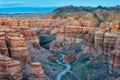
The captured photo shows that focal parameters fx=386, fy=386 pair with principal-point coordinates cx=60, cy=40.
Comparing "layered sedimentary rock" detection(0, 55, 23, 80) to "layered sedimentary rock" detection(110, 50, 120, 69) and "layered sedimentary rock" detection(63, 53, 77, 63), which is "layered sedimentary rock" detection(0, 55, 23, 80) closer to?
"layered sedimentary rock" detection(110, 50, 120, 69)

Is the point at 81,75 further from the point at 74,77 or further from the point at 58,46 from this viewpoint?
the point at 58,46

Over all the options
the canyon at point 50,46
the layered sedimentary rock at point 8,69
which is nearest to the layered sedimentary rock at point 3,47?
the canyon at point 50,46

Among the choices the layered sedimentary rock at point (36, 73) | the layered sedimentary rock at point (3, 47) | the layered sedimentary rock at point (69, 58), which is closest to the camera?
the layered sedimentary rock at point (36, 73)

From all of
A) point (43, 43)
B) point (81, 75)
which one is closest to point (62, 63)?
point (81, 75)

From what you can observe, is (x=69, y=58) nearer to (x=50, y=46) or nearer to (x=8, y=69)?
(x=50, y=46)

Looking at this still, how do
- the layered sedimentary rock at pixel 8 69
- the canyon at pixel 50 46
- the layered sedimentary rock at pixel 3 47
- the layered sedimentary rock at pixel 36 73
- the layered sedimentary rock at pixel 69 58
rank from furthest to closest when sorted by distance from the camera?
the layered sedimentary rock at pixel 69 58 → the layered sedimentary rock at pixel 3 47 → the canyon at pixel 50 46 → the layered sedimentary rock at pixel 36 73 → the layered sedimentary rock at pixel 8 69

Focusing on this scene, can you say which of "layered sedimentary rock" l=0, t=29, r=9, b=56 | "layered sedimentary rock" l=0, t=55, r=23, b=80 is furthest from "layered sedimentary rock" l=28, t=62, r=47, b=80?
"layered sedimentary rock" l=0, t=29, r=9, b=56

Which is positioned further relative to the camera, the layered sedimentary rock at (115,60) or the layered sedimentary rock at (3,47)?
the layered sedimentary rock at (115,60)

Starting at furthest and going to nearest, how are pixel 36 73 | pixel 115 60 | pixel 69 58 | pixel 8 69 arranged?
1. pixel 69 58
2. pixel 115 60
3. pixel 36 73
4. pixel 8 69

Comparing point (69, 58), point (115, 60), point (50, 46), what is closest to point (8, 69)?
point (115, 60)

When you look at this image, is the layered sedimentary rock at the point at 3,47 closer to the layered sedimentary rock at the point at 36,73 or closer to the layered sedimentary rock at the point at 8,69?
the layered sedimentary rock at the point at 36,73

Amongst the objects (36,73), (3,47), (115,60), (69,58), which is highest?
(3,47)
